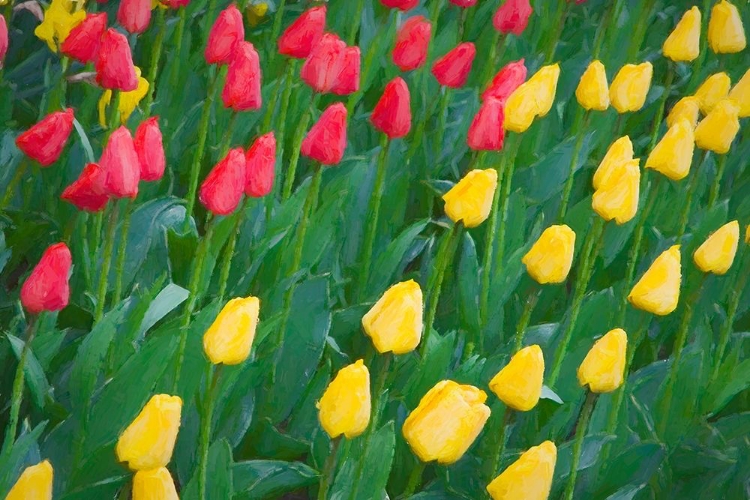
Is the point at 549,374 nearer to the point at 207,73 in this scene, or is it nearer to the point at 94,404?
the point at 94,404

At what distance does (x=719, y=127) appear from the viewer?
1564 millimetres

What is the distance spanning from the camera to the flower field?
3.53ft

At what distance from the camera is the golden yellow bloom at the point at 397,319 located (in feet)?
3.28

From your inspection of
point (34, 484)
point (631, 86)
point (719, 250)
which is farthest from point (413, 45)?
point (34, 484)

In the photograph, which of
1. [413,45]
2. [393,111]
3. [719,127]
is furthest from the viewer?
[413,45]

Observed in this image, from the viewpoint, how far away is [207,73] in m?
1.98

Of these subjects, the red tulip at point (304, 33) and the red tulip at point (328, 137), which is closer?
the red tulip at point (328, 137)

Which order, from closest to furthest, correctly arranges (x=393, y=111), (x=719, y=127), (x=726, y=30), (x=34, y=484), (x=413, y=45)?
(x=34, y=484), (x=393, y=111), (x=719, y=127), (x=413, y=45), (x=726, y=30)

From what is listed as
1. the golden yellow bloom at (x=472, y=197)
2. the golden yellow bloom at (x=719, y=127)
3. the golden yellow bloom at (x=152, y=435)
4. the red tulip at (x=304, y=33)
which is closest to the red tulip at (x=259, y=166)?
the golden yellow bloom at (x=472, y=197)

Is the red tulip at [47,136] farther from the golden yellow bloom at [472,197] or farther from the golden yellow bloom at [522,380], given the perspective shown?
the golden yellow bloom at [522,380]

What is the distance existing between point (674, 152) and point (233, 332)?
0.75 metres

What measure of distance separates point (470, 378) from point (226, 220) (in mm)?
444

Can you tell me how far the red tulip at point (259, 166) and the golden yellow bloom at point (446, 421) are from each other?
413mm

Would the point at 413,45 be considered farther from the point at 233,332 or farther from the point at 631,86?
the point at 233,332
